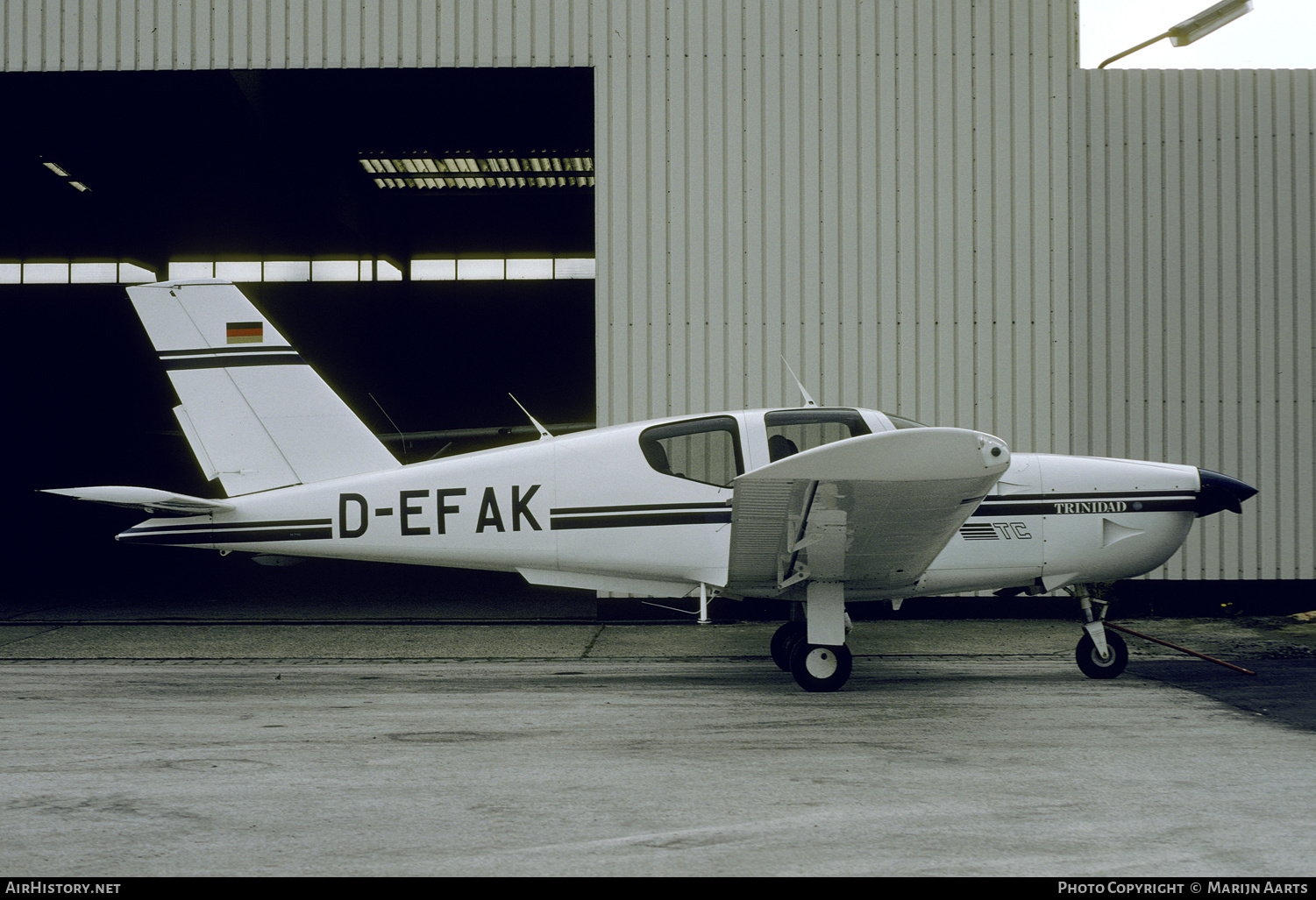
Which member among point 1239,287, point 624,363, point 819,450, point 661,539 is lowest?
point 661,539

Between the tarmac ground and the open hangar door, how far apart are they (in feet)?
18.7

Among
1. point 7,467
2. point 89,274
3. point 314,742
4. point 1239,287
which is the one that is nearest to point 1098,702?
point 314,742

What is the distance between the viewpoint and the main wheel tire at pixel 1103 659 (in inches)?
226

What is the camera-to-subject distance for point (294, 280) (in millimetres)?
17031

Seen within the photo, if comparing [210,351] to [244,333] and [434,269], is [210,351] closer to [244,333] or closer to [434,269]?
[244,333]

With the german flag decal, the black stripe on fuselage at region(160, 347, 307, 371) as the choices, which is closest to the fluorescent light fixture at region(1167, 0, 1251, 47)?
the black stripe on fuselage at region(160, 347, 307, 371)

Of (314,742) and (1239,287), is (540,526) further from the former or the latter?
(1239,287)

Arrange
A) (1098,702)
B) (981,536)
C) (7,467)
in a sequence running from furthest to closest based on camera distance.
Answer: (7,467) < (981,536) < (1098,702)

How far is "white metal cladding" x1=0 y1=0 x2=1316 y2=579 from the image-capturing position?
8578mm

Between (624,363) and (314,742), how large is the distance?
4999mm

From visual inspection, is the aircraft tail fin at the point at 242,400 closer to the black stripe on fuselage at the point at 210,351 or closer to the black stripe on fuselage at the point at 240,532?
the black stripe on fuselage at the point at 210,351

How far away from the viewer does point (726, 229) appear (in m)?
8.65

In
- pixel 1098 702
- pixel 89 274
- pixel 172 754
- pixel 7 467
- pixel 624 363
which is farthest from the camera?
pixel 7 467

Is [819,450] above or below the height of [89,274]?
below
